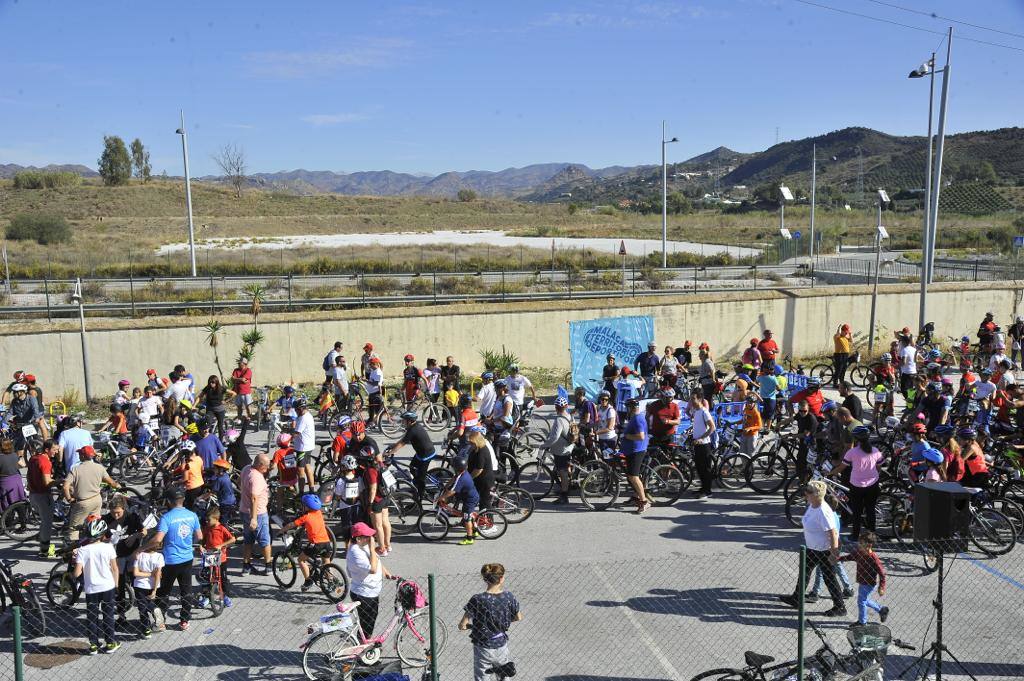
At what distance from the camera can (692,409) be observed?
12789 mm

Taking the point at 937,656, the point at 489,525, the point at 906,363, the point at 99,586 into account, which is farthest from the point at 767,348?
the point at 99,586

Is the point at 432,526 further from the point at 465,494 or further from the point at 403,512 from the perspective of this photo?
the point at 465,494

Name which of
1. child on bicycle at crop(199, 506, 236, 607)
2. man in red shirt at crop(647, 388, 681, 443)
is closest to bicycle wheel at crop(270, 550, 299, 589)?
child on bicycle at crop(199, 506, 236, 607)

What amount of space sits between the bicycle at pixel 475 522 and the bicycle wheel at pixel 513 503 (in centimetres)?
19

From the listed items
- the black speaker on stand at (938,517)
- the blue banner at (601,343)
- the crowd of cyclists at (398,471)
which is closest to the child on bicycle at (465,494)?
the crowd of cyclists at (398,471)

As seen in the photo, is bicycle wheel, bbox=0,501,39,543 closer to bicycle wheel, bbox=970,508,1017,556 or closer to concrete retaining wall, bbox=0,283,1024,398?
concrete retaining wall, bbox=0,283,1024,398

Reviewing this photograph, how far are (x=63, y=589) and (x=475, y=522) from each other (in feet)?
16.1

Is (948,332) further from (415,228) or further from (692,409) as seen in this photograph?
(415,228)

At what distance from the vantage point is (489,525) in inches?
427

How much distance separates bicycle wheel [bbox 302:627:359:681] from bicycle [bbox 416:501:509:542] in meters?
3.36

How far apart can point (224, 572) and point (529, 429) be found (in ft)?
27.0

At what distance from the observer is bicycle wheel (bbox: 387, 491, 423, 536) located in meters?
11.1

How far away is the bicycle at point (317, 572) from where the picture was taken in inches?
355

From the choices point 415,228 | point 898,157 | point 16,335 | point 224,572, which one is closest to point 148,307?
point 16,335
